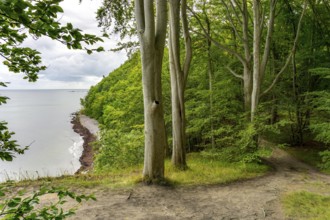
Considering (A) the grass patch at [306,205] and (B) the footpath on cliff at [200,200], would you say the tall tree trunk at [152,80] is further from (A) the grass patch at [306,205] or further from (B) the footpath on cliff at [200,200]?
(A) the grass patch at [306,205]

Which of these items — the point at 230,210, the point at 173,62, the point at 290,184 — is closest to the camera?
the point at 230,210

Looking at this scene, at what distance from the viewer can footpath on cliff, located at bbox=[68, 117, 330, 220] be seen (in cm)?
551

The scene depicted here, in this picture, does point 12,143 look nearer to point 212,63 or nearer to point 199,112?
point 199,112

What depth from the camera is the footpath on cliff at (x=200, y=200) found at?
551 cm

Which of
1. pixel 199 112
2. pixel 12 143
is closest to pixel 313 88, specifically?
pixel 199 112

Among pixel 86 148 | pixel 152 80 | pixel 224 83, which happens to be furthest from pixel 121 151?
pixel 86 148

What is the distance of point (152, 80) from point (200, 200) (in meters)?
3.25

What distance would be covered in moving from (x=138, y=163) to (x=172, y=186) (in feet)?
13.8

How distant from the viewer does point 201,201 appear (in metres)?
6.34

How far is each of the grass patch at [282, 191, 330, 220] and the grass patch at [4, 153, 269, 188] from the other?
76.2 inches

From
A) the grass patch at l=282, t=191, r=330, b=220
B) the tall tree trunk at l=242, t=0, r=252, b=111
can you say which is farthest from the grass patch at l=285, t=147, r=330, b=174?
the grass patch at l=282, t=191, r=330, b=220

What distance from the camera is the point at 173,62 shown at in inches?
341

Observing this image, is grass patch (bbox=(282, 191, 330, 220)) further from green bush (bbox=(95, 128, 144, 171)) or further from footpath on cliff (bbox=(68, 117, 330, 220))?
green bush (bbox=(95, 128, 144, 171))

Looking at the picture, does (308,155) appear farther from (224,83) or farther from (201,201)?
(201,201)
